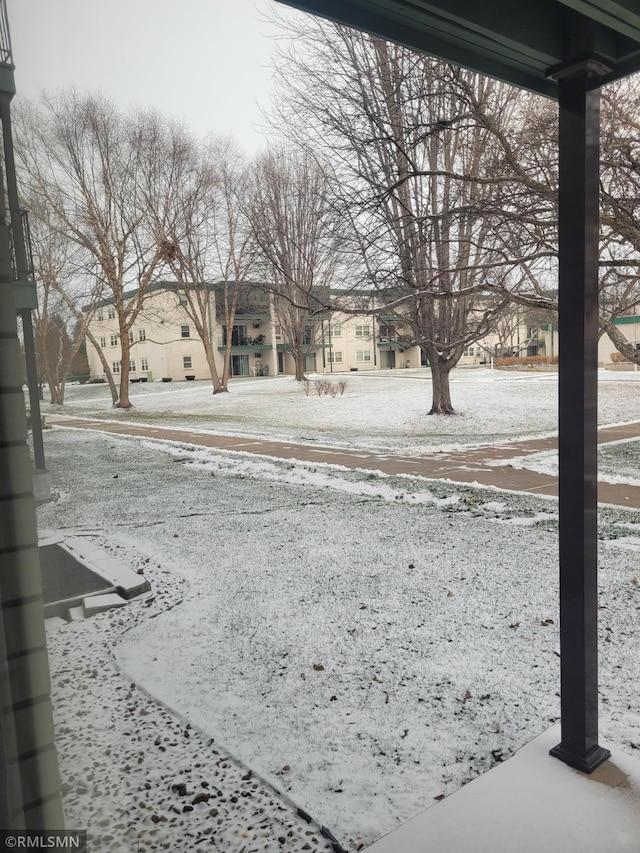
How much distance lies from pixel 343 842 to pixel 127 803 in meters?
0.39

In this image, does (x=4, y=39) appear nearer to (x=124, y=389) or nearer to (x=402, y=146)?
(x=124, y=389)

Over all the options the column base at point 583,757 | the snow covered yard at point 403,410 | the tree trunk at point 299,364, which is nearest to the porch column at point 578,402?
the column base at point 583,757

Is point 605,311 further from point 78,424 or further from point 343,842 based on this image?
point 343,842

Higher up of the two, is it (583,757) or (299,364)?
(299,364)

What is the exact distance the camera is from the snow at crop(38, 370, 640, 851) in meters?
1.18

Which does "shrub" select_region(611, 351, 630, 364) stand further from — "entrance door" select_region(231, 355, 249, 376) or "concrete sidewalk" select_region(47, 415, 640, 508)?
"entrance door" select_region(231, 355, 249, 376)

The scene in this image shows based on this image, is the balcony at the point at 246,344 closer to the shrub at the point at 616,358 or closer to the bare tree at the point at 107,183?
the bare tree at the point at 107,183

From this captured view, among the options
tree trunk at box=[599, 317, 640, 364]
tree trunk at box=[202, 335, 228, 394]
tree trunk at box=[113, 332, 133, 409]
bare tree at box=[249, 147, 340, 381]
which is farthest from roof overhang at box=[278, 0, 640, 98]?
tree trunk at box=[599, 317, 640, 364]

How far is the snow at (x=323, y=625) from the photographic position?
118 centimetres

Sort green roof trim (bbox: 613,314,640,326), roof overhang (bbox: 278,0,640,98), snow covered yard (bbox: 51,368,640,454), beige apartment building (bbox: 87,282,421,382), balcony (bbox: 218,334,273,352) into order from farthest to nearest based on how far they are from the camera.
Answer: snow covered yard (bbox: 51,368,640,454) < balcony (bbox: 218,334,273,352) < green roof trim (bbox: 613,314,640,326) < beige apartment building (bbox: 87,282,421,382) < roof overhang (bbox: 278,0,640,98)

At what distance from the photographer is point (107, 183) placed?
2195mm

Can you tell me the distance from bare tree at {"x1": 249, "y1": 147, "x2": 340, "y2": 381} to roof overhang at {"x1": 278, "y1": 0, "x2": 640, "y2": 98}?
258 cm

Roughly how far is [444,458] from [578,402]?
10.4 feet

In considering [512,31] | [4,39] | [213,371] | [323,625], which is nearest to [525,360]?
[213,371]
